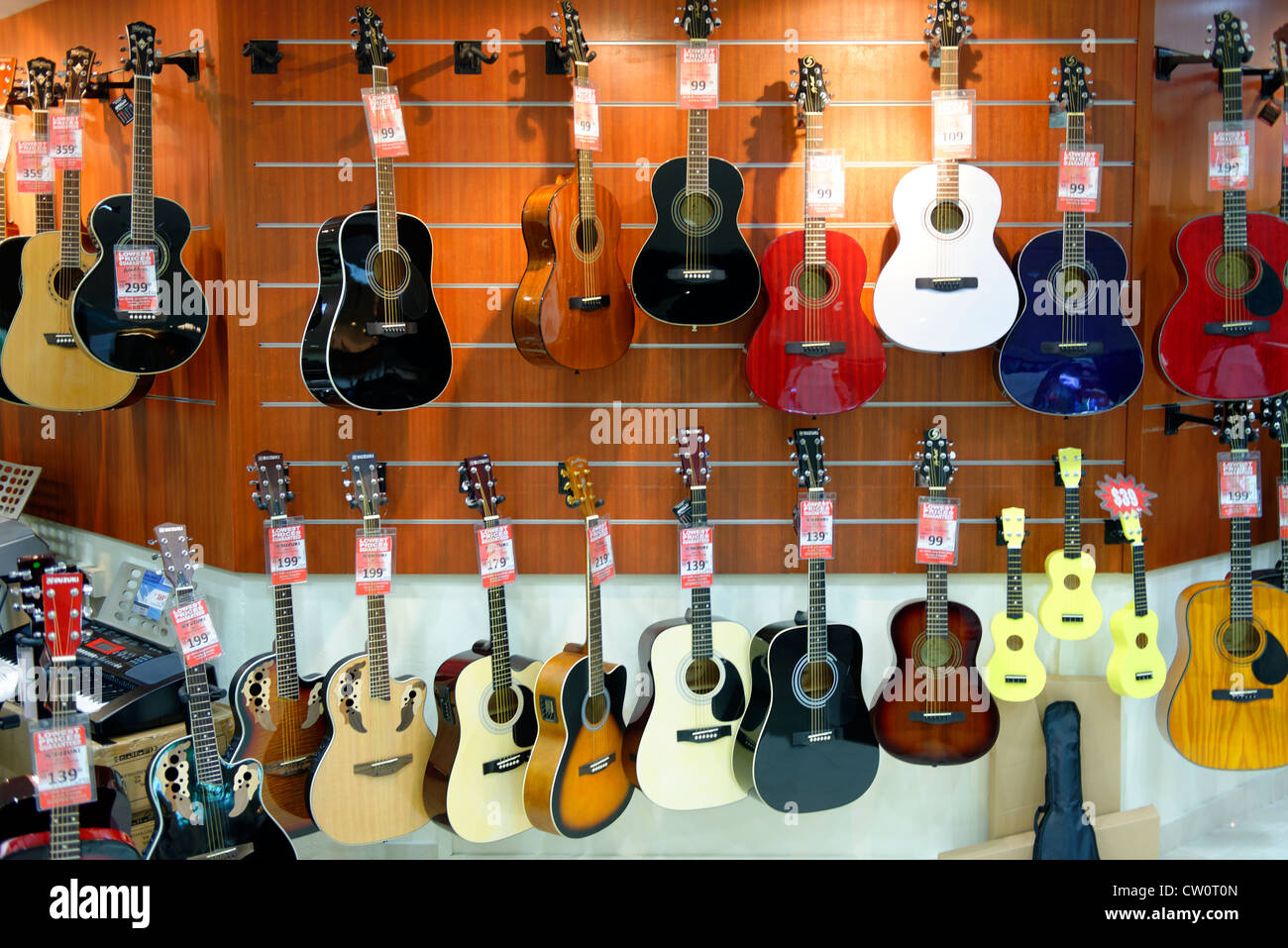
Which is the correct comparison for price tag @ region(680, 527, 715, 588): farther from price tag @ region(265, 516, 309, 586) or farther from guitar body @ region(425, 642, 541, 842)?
price tag @ region(265, 516, 309, 586)

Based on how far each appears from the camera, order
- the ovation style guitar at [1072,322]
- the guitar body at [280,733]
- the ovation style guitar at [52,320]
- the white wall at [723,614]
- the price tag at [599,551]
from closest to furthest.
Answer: the guitar body at [280,733], the price tag at [599,551], the ovation style guitar at [1072,322], the ovation style guitar at [52,320], the white wall at [723,614]

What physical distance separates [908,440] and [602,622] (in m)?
1.23

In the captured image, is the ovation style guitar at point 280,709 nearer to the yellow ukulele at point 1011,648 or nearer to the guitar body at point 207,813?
the guitar body at point 207,813

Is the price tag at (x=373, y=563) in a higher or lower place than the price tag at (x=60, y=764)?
higher

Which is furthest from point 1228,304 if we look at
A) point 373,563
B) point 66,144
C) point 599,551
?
point 66,144

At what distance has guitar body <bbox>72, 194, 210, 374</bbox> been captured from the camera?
3174mm

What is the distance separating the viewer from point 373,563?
3.05 m

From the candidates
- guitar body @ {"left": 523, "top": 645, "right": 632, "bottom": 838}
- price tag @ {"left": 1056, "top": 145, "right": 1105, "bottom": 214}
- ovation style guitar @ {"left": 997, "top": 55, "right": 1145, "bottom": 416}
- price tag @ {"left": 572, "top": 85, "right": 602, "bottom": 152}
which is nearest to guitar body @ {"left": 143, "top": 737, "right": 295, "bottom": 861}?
guitar body @ {"left": 523, "top": 645, "right": 632, "bottom": 838}

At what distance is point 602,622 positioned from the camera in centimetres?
352

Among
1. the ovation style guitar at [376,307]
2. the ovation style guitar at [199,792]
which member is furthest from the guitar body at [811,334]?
the ovation style guitar at [199,792]

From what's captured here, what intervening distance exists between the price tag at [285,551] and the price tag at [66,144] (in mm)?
1403

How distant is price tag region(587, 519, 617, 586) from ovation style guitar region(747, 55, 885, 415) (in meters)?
0.65

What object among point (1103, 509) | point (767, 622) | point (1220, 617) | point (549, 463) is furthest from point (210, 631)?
point (1220, 617)

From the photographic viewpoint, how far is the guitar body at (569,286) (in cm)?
303
